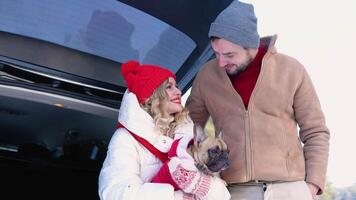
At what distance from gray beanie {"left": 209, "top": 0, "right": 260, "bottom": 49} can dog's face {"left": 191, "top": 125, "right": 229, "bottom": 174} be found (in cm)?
43

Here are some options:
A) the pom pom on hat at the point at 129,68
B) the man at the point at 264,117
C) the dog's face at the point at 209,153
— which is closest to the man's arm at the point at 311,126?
the man at the point at 264,117

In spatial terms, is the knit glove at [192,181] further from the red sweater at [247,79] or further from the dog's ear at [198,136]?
the red sweater at [247,79]

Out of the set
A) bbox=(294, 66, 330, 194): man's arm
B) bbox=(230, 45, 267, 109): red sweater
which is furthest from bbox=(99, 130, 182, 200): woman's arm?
bbox=(294, 66, 330, 194): man's arm

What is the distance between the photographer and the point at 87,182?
282 cm

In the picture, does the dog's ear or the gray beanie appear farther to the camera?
the gray beanie

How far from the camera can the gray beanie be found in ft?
6.86

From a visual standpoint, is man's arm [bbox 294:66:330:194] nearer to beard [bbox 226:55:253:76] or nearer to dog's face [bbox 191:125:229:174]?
beard [bbox 226:55:253:76]

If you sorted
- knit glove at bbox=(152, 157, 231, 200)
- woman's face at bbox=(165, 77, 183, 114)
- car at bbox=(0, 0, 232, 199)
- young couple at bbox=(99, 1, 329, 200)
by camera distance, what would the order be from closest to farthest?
1. knit glove at bbox=(152, 157, 231, 200)
2. young couple at bbox=(99, 1, 329, 200)
3. woman's face at bbox=(165, 77, 183, 114)
4. car at bbox=(0, 0, 232, 199)

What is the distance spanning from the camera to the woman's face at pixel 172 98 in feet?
7.04

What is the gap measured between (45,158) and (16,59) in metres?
0.54

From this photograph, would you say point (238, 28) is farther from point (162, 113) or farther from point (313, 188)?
point (313, 188)

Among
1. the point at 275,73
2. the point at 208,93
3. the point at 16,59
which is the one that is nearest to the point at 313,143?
the point at 275,73

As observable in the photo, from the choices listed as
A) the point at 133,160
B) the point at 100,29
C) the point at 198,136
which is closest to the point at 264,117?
the point at 198,136

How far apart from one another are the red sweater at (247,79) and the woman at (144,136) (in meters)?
0.25
